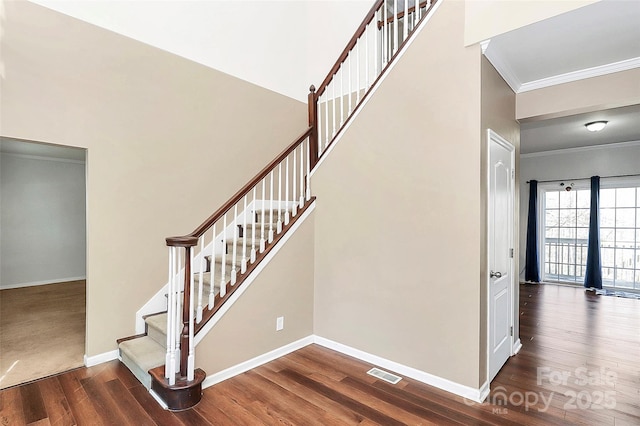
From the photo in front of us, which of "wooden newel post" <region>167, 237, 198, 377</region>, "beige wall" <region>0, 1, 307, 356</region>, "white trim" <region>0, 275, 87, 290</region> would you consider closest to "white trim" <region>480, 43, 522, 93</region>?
"wooden newel post" <region>167, 237, 198, 377</region>

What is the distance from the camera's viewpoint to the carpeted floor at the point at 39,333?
285 cm

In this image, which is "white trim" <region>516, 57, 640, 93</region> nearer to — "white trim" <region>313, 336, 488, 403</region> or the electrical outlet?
"white trim" <region>313, 336, 488, 403</region>

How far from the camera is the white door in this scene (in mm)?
2730

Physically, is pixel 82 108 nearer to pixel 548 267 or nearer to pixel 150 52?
pixel 150 52

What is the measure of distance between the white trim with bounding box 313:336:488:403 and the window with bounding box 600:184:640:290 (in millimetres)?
6027

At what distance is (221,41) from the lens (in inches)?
158

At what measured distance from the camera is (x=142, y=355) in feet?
9.13

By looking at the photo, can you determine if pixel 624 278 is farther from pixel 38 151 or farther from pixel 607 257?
pixel 38 151

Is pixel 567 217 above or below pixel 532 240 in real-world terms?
above

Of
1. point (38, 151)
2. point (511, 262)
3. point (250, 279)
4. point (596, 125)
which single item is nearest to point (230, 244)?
point (250, 279)

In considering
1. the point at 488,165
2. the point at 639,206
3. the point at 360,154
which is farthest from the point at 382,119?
the point at 639,206

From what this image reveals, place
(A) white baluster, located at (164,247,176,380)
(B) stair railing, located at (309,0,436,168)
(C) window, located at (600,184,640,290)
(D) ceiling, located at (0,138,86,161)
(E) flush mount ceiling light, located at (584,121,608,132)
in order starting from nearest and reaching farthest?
(A) white baluster, located at (164,247,176,380) → (B) stair railing, located at (309,0,436,168) → (E) flush mount ceiling light, located at (584,121,608,132) → (D) ceiling, located at (0,138,86,161) → (C) window, located at (600,184,640,290)

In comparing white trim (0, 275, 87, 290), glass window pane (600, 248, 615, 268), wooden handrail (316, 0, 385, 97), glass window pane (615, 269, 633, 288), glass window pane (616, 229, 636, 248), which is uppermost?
wooden handrail (316, 0, 385, 97)

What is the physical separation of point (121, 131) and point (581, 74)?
14.5 feet
